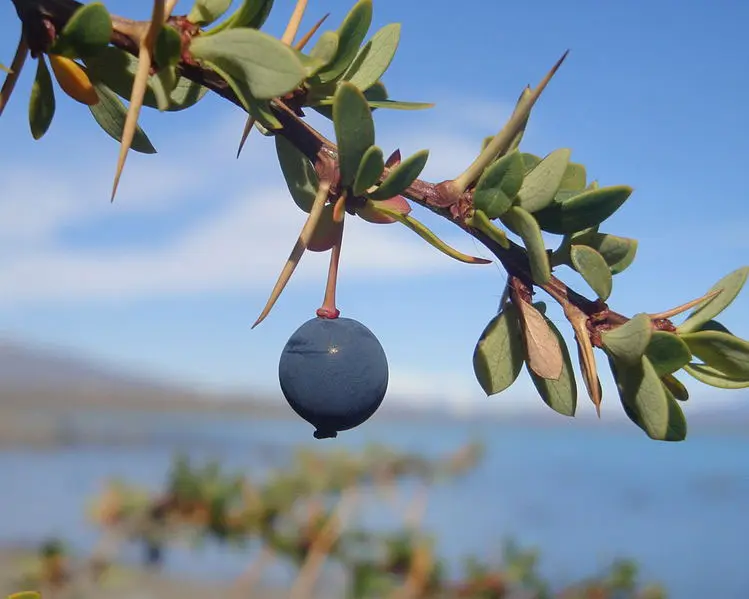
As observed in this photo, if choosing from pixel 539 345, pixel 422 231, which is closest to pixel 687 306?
pixel 539 345

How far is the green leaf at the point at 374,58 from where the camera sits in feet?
2.18

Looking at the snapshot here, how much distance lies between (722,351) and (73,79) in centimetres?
54

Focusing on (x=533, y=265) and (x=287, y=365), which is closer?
(x=533, y=265)

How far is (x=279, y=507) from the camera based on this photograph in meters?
3.72

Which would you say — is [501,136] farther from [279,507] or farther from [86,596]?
[279,507]

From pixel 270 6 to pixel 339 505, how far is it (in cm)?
348

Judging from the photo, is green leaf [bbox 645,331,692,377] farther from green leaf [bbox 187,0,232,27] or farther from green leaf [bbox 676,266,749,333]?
green leaf [bbox 187,0,232,27]

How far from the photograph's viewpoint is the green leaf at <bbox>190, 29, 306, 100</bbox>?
1.55 ft

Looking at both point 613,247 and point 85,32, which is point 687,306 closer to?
point 613,247

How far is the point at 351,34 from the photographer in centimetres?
61

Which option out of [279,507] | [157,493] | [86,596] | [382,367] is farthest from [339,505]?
[382,367]

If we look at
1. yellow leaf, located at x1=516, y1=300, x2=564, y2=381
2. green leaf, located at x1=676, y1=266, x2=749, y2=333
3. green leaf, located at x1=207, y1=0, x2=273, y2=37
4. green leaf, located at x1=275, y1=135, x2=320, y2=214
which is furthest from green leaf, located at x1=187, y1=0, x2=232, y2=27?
green leaf, located at x1=676, y1=266, x2=749, y2=333

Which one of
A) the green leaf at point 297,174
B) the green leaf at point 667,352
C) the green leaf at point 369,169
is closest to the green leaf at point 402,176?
the green leaf at point 369,169

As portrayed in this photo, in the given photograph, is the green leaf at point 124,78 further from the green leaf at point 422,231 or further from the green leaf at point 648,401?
the green leaf at point 648,401
